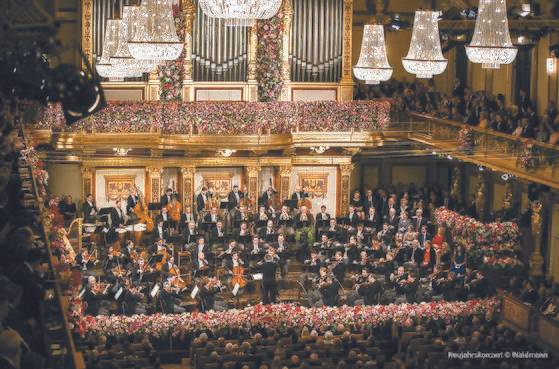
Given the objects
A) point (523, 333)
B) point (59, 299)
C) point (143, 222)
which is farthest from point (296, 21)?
point (59, 299)

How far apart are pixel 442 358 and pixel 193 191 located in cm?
1236

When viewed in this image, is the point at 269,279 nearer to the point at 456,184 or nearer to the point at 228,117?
the point at 228,117

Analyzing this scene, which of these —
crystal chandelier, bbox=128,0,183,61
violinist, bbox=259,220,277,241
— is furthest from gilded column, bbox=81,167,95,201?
crystal chandelier, bbox=128,0,183,61

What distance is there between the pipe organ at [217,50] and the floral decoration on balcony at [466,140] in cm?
650

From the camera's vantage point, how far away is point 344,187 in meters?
33.2

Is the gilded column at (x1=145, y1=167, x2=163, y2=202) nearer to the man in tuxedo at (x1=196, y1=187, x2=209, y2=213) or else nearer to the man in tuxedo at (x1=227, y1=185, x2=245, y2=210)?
the man in tuxedo at (x1=196, y1=187, x2=209, y2=213)

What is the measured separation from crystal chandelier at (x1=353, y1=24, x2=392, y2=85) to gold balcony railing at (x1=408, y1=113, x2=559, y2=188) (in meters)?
4.04

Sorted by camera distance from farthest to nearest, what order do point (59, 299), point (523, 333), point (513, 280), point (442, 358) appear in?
point (513, 280) < point (523, 333) < point (442, 358) < point (59, 299)

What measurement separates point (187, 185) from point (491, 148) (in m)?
8.57

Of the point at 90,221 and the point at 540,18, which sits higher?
the point at 540,18

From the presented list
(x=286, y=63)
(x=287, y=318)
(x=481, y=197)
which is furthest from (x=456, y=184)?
(x=287, y=318)

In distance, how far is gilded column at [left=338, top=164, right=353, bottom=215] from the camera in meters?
33.2

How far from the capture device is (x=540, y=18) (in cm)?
2666

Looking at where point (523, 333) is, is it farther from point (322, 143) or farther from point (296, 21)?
point (296, 21)
